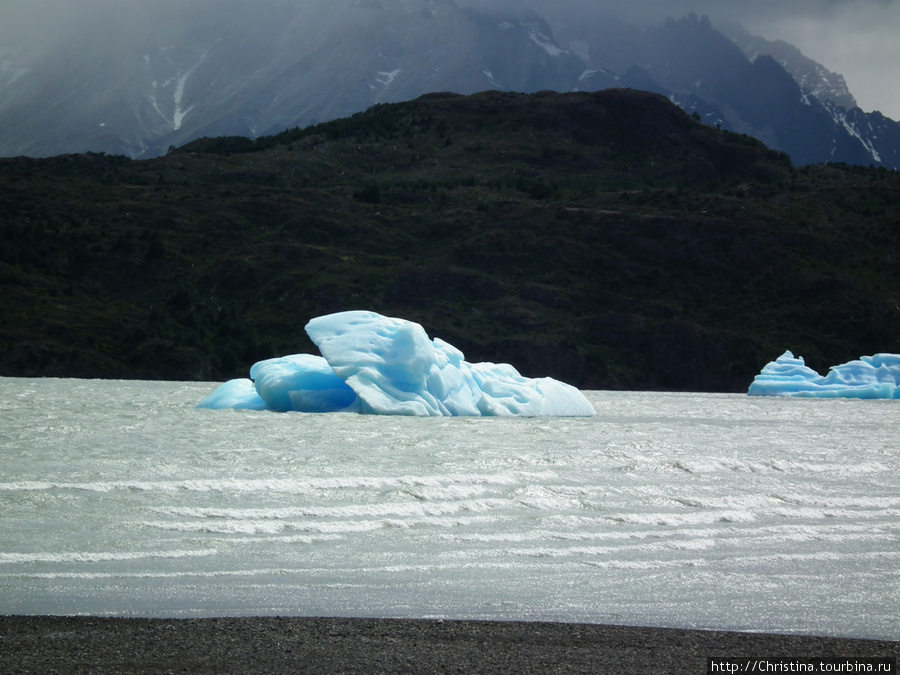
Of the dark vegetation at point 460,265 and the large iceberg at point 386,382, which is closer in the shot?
the large iceberg at point 386,382

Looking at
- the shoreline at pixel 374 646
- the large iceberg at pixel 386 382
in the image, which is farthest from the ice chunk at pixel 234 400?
the shoreline at pixel 374 646

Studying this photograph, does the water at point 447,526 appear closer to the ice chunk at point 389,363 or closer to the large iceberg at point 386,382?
the ice chunk at point 389,363

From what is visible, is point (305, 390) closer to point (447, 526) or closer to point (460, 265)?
point (447, 526)

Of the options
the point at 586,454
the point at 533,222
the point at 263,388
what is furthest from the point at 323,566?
the point at 533,222

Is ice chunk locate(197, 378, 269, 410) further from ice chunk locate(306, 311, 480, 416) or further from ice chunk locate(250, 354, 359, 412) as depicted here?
ice chunk locate(306, 311, 480, 416)

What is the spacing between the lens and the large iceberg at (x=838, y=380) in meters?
35.7

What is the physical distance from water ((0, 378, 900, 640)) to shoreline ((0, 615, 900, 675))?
269 mm

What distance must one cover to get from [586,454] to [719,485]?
9.29 ft

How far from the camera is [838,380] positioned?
36.8 m

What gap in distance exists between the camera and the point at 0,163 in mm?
82250

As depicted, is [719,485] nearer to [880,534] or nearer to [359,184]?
[880,534]

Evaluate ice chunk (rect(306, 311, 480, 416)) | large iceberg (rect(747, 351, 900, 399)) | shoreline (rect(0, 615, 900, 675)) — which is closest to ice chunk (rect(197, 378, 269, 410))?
ice chunk (rect(306, 311, 480, 416))

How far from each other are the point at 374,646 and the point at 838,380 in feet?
→ 113

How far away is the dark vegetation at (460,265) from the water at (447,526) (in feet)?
106
